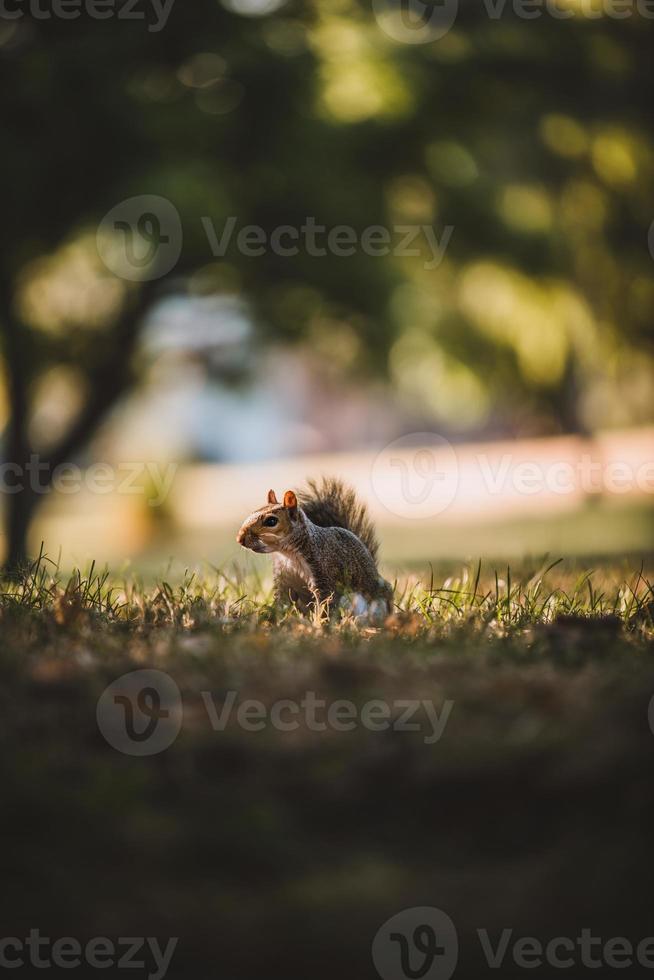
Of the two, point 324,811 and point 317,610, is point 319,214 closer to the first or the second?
point 317,610

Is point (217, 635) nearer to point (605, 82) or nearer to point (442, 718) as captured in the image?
point (442, 718)

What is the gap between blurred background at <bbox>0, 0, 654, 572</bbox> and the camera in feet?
31.5

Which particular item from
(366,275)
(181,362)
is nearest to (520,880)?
(366,275)

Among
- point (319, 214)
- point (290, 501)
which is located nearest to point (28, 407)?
point (319, 214)

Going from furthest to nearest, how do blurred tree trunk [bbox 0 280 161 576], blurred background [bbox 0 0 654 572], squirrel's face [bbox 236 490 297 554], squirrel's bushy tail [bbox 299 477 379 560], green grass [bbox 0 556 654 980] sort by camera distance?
blurred tree trunk [bbox 0 280 161 576] → blurred background [bbox 0 0 654 572] → squirrel's bushy tail [bbox 299 477 379 560] → squirrel's face [bbox 236 490 297 554] → green grass [bbox 0 556 654 980]

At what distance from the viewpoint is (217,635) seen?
2.95 meters

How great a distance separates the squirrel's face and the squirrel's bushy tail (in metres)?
0.49

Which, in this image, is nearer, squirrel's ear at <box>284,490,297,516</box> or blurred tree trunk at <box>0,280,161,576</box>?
squirrel's ear at <box>284,490,297,516</box>

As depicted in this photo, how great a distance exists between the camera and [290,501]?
11.5 feet

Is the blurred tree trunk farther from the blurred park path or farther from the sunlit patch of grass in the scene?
the sunlit patch of grass

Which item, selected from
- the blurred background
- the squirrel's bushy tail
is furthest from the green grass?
the blurred background

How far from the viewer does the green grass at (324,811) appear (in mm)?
1616

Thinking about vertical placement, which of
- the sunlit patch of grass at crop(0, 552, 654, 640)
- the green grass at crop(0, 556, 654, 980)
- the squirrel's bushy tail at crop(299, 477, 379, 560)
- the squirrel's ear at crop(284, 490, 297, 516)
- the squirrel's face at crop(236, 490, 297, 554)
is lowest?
the green grass at crop(0, 556, 654, 980)

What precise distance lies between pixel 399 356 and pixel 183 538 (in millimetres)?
10081
